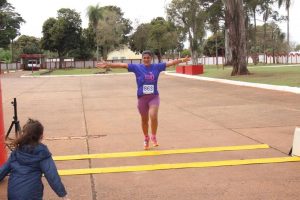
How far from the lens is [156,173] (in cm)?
676

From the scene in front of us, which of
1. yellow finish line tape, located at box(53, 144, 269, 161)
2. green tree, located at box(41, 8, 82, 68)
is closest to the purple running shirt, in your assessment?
yellow finish line tape, located at box(53, 144, 269, 161)

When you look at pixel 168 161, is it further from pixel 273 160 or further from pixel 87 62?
pixel 87 62

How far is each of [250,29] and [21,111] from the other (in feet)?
189

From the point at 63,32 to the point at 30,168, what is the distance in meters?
84.6

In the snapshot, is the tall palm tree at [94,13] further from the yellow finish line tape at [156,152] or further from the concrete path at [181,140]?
the yellow finish line tape at [156,152]

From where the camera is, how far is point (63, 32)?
8675cm

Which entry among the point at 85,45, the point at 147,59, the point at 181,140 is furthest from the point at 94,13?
the point at 147,59

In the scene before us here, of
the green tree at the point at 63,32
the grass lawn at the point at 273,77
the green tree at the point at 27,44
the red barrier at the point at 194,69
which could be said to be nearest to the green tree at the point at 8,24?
the green tree at the point at 63,32

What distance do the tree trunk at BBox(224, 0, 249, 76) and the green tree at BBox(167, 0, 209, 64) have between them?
28.9 m

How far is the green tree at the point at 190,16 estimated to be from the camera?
63.2 m

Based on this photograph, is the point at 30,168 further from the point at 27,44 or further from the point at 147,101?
the point at 27,44

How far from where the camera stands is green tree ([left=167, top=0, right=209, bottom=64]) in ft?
207

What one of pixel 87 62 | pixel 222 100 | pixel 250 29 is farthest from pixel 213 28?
pixel 222 100

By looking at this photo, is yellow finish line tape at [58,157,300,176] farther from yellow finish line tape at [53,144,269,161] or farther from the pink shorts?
the pink shorts
